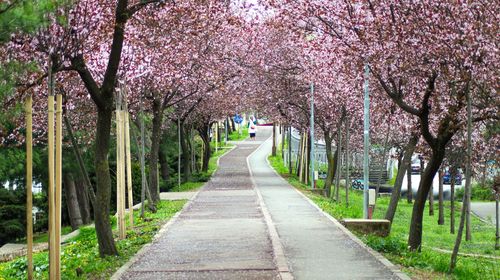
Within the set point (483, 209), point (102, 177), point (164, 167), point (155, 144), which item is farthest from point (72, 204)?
point (483, 209)

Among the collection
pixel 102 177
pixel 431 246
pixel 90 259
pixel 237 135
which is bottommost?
pixel 431 246

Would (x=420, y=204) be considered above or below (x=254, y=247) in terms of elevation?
above

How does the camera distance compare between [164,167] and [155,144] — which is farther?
[164,167]

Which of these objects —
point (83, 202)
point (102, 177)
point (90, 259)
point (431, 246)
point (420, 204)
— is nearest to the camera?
point (102, 177)

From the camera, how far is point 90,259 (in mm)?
11961

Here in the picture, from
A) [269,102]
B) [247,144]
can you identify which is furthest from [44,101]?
[247,144]

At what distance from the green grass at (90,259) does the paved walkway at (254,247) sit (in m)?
0.31

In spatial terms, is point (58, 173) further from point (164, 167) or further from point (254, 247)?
point (164, 167)

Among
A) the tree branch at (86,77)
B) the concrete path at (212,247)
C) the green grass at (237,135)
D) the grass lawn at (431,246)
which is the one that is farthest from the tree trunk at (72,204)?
the green grass at (237,135)

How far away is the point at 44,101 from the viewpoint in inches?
625

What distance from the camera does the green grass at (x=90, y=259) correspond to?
1081 centimetres

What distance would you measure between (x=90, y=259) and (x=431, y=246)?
36.6 ft

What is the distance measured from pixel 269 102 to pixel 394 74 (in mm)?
21981

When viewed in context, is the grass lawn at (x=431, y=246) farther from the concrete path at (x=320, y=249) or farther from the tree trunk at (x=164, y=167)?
the tree trunk at (x=164, y=167)
